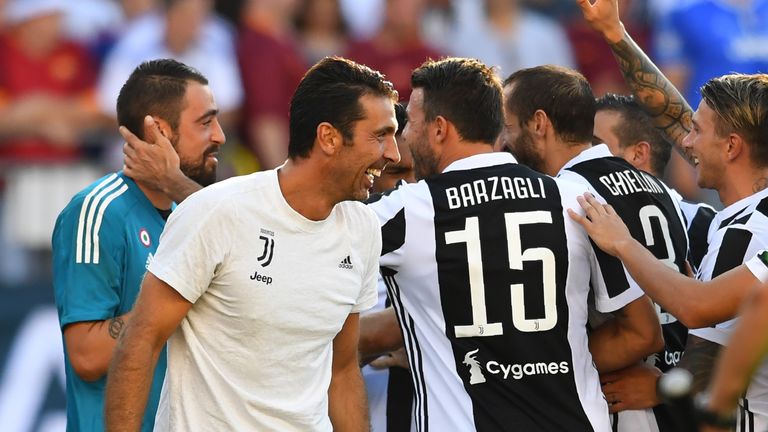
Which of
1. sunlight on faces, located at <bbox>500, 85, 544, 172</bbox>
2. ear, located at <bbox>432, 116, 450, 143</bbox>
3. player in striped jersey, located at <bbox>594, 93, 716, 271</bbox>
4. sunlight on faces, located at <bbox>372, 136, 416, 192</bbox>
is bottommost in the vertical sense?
ear, located at <bbox>432, 116, 450, 143</bbox>

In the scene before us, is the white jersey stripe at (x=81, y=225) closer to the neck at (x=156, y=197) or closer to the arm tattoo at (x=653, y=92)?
the neck at (x=156, y=197)

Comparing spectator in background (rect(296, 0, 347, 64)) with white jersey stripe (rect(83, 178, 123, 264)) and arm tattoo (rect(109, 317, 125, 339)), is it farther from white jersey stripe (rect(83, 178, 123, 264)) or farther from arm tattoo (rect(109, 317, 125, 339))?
arm tattoo (rect(109, 317, 125, 339))

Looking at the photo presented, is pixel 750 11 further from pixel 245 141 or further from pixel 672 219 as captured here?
pixel 672 219

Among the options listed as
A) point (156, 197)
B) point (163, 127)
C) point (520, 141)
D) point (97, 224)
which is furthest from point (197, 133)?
point (520, 141)

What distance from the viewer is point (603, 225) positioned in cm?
495

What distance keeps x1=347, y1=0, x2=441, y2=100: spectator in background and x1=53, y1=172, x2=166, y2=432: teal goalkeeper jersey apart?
5243 millimetres

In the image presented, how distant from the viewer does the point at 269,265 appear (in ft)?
14.8

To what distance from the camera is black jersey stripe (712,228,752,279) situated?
4.86 m

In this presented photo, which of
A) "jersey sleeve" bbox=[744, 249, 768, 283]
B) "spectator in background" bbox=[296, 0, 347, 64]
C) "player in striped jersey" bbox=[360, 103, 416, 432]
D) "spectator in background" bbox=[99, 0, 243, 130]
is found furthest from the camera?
"spectator in background" bbox=[296, 0, 347, 64]

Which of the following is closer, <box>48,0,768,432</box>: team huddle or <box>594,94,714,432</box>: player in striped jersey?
<box>48,0,768,432</box>: team huddle

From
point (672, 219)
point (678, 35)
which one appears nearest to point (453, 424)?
point (672, 219)

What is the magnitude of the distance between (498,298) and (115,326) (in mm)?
1535

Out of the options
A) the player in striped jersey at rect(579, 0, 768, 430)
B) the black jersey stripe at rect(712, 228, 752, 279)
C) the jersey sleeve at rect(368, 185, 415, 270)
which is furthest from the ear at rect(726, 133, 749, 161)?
the jersey sleeve at rect(368, 185, 415, 270)

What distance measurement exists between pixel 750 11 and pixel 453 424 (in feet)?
20.7
